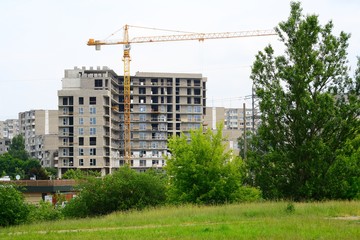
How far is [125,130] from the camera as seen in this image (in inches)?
5172

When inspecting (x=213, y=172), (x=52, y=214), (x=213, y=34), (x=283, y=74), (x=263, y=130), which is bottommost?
(x=52, y=214)

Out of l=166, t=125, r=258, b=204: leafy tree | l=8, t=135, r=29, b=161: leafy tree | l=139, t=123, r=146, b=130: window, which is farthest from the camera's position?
l=8, t=135, r=29, b=161: leafy tree

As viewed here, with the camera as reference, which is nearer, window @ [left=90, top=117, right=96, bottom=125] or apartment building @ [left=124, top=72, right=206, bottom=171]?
window @ [left=90, top=117, right=96, bottom=125]

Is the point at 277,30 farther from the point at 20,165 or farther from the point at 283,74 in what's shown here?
the point at 20,165

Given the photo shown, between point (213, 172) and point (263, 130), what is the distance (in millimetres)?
7738

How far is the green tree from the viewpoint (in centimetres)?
3397

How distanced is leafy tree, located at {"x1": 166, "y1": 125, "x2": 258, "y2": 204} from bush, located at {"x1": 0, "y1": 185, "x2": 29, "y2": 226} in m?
10.4

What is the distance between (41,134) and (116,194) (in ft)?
441

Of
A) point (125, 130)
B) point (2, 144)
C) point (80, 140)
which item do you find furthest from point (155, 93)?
point (2, 144)

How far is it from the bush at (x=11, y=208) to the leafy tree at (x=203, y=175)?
1042 centimetres

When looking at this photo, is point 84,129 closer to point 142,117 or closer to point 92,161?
point 92,161

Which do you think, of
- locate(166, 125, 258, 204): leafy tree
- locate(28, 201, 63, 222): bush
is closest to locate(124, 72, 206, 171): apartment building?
locate(166, 125, 258, 204): leafy tree

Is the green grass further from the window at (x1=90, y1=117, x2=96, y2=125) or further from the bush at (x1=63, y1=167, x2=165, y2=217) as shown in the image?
the window at (x1=90, y1=117, x2=96, y2=125)

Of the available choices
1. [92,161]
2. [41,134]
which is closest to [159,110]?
[92,161]
